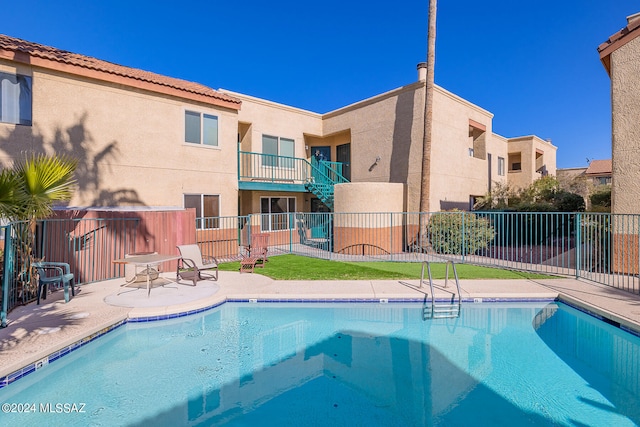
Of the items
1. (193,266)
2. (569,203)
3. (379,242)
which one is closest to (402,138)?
(379,242)

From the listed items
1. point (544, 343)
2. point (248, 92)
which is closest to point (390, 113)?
point (248, 92)

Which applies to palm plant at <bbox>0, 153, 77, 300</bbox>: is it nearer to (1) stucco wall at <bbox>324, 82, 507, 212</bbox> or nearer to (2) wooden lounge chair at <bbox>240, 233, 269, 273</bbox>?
(2) wooden lounge chair at <bbox>240, 233, 269, 273</bbox>

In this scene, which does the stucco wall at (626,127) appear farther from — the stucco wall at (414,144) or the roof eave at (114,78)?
the roof eave at (114,78)

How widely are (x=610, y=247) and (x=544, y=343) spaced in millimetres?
6552

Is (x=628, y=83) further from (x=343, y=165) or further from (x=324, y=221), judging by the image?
(x=343, y=165)

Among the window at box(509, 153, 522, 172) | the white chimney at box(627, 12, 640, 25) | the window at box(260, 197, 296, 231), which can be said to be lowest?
the window at box(260, 197, 296, 231)

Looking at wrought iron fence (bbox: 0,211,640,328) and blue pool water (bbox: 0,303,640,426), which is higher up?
wrought iron fence (bbox: 0,211,640,328)

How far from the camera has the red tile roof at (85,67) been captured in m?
10.2

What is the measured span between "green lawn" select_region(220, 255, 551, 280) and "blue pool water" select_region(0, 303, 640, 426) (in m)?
2.76

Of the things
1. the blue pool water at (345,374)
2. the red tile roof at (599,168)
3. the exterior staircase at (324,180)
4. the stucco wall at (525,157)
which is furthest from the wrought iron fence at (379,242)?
the red tile roof at (599,168)

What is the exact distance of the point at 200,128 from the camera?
14.3 meters

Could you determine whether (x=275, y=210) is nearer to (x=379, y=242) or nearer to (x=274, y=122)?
(x=274, y=122)

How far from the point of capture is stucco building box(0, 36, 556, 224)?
10.7 m

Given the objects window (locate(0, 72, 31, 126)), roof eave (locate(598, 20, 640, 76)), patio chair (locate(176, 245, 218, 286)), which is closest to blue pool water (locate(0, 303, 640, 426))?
patio chair (locate(176, 245, 218, 286))
